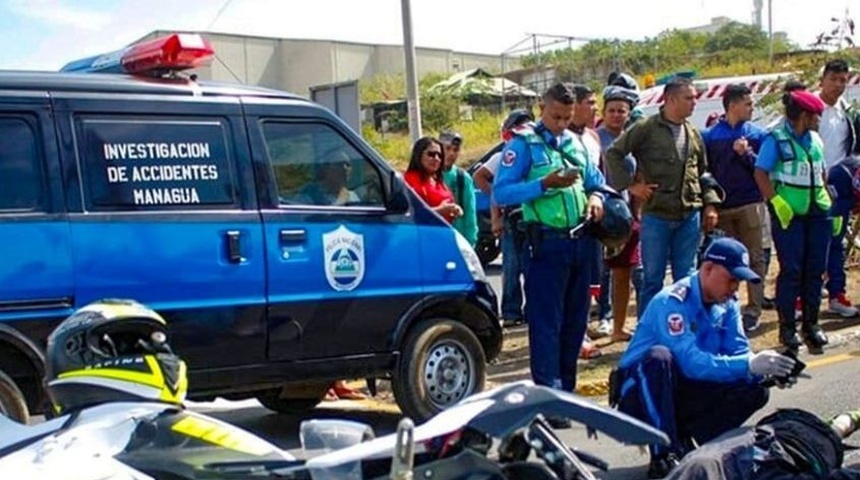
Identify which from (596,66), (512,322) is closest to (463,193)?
(512,322)

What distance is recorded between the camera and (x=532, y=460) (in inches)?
110

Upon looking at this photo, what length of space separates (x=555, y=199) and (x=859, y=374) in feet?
8.18

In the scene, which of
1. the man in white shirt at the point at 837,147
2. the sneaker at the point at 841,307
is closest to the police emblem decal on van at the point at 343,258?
the man in white shirt at the point at 837,147

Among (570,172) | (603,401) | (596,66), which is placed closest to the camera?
(570,172)

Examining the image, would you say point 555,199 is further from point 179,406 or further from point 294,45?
point 294,45

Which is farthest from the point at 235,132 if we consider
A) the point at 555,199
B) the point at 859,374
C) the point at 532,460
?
the point at 859,374

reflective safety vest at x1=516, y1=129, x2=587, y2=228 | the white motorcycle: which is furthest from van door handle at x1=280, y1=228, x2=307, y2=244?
the white motorcycle

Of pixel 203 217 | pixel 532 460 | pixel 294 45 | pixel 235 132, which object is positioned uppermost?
pixel 294 45

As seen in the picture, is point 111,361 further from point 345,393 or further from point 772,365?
point 345,393

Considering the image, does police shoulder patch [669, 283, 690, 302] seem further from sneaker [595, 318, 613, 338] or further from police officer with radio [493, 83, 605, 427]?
sneaker [595, 318, 613, 338]

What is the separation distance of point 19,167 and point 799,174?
498cm

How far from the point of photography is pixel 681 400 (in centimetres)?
518

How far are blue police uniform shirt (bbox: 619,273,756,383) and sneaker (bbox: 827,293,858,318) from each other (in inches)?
171

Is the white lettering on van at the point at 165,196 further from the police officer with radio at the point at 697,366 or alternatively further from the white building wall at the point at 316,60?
the white building wall at the point at 316,60
